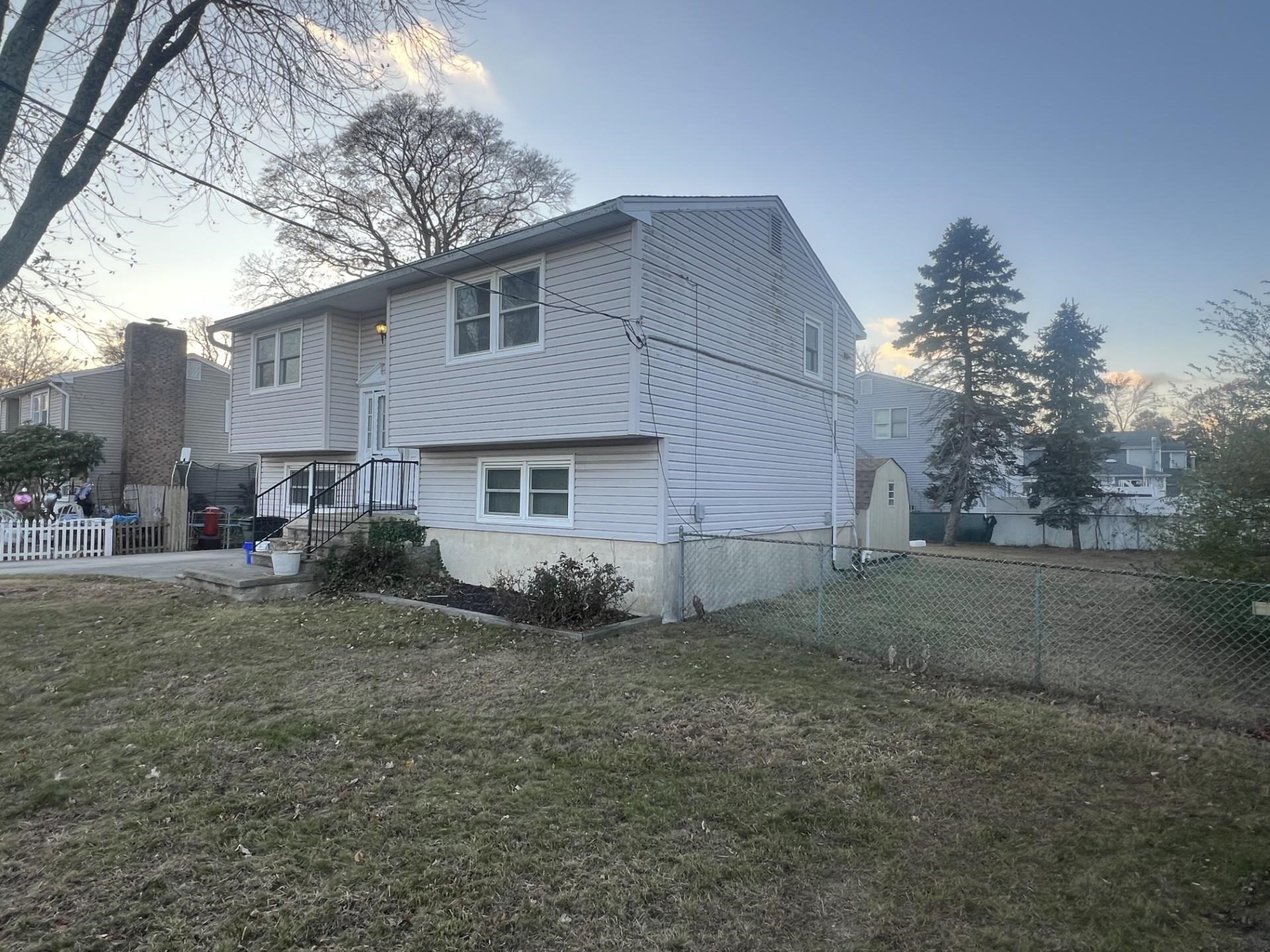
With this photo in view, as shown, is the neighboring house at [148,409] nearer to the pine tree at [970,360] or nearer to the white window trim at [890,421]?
the white window trim at [890,421]

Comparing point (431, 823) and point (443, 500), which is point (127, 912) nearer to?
point (431, 823)

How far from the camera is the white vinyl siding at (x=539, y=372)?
896cm

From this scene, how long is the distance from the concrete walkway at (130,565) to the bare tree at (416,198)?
39.8 feet

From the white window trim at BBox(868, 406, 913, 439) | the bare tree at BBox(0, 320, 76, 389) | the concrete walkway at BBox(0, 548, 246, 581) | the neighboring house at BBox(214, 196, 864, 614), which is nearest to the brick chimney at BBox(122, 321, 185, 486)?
Result: the bare tree at BBox(0, 320, 76, 389)

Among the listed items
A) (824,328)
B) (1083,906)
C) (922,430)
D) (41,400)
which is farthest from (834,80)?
(41,400)

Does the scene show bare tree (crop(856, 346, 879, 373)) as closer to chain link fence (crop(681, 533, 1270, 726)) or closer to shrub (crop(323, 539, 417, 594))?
chain link fence (crop(681, 533, 1270, 726))

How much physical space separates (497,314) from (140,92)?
15.8 feet

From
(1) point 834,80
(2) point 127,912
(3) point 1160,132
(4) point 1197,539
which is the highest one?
(1) point 834,80

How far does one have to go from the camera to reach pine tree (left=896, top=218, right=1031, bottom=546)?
24.6 metres

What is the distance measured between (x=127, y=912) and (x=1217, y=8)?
1322 cm

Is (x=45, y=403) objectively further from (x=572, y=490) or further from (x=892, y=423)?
(x=892, y=423)

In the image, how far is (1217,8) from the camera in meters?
8.27

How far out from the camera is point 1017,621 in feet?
31.8

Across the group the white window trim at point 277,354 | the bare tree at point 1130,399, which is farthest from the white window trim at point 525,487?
the bare tree at point 1130,399
